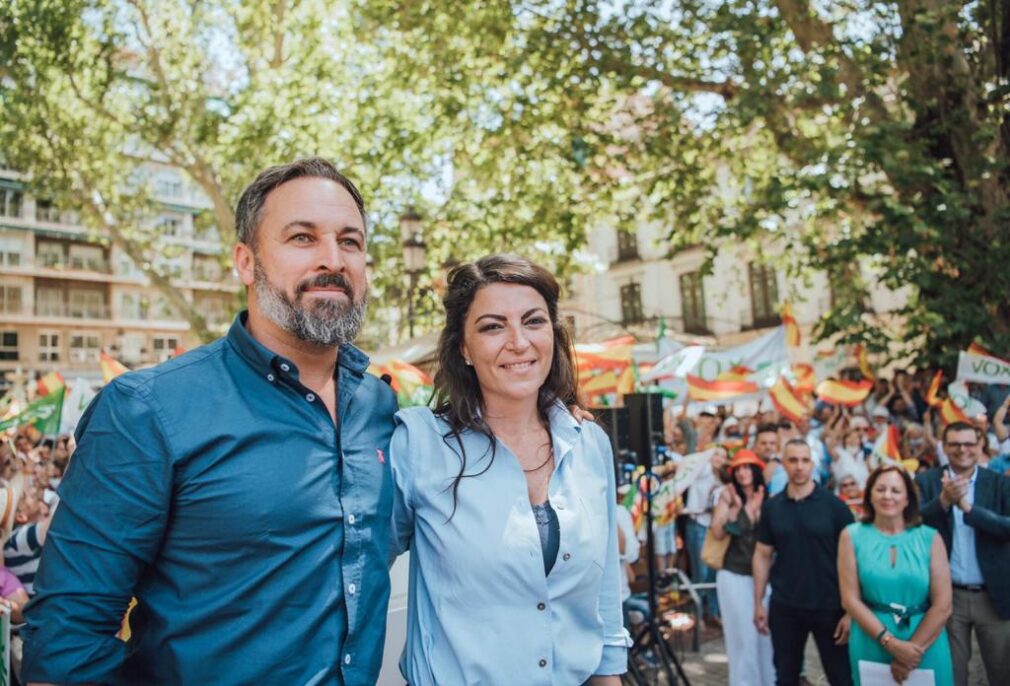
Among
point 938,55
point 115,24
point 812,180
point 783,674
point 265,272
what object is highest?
point 115,24

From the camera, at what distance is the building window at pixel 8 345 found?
54531 millimetres

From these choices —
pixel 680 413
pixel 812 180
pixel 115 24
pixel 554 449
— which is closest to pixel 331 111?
pixel 115 24

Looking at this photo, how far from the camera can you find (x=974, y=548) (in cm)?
571

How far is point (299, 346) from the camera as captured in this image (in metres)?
2.08

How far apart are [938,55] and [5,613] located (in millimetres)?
10577

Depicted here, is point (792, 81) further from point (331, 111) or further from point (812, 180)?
point (331, 111)

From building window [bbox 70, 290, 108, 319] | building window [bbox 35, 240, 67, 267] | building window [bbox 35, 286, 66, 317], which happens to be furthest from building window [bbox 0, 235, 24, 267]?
building window [bbox 70, 290, 108, 319]

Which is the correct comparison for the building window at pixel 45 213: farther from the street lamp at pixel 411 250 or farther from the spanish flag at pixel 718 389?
the spanish flag at pixel 718 389

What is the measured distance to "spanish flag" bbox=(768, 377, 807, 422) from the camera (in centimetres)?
1048

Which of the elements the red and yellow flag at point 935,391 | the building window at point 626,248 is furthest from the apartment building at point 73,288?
the red and yellow flag at point 935,391

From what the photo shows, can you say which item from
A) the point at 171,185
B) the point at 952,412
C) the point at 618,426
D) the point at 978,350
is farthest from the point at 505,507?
the point at 171,185

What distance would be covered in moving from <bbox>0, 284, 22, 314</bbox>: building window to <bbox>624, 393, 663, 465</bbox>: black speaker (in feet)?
190

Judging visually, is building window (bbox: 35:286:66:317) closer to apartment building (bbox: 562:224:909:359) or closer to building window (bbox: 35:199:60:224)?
building window (bbox: 35:199:60:224)

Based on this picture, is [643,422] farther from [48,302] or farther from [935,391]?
[48,302]
